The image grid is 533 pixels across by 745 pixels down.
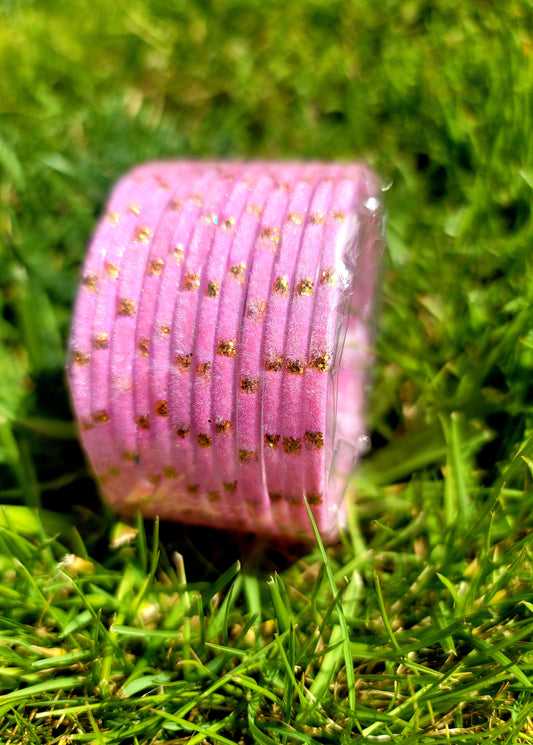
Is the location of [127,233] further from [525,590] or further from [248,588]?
[525,590]

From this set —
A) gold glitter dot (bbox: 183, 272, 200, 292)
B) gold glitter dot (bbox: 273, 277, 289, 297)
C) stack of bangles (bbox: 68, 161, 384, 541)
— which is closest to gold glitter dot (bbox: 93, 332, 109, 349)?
stack of bangles (bbox: 68, 161, 384, 541)

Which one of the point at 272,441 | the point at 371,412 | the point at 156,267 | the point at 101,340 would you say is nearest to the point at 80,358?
the point at 101,340

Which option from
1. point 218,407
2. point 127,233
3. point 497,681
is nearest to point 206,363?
point 218,407

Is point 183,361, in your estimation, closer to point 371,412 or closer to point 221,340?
point 221,340

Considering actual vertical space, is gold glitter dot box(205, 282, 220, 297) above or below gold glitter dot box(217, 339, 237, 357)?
above

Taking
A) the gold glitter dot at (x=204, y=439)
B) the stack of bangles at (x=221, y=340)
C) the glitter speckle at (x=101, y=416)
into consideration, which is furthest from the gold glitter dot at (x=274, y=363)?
the glitter speckle at (x=101, y=416)

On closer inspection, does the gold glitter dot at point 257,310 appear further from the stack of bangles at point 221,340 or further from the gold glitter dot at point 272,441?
the gold glitter dot at point 272,441

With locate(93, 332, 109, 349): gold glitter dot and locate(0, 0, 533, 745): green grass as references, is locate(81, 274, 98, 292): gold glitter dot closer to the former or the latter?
locate(93, 332, 109, 349): gold glitter dot

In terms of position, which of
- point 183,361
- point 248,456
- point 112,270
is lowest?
point 248,456
